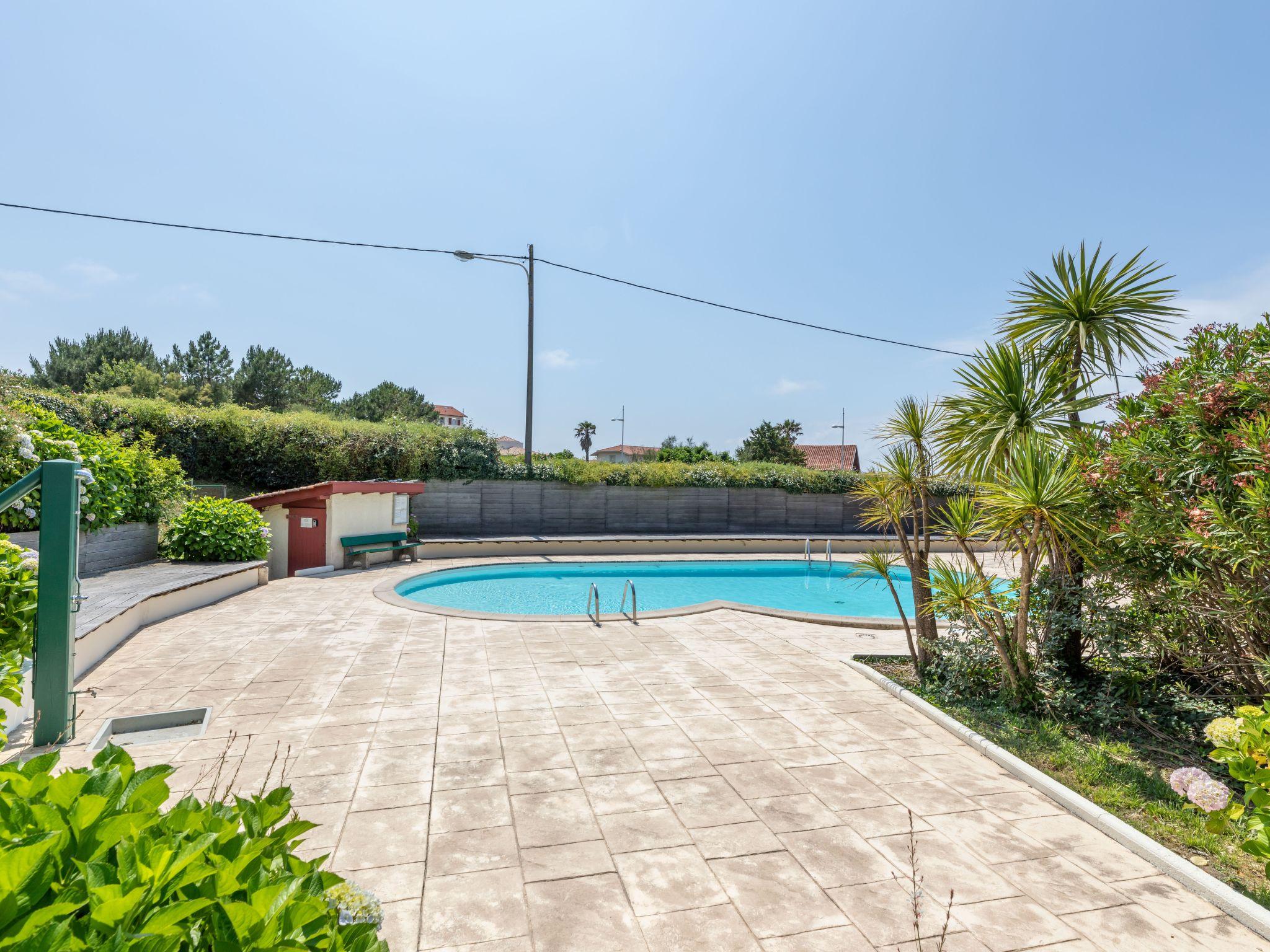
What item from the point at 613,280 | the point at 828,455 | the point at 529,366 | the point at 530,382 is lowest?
the point at 530,382

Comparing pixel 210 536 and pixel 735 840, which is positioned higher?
pixel 210 536

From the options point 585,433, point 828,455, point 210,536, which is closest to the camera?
point 210,536

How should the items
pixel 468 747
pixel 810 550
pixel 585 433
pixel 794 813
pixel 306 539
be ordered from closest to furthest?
1. pixel 794 813
2. pixel 468 747
3. pixel 306 539
4. pixel 810 550
5. pixel 585 433

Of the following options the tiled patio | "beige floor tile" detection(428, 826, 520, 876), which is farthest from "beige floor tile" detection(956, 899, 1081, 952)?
"beige floor tile" detection(428, 826, 520, 876)

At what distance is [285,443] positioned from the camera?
15336mm

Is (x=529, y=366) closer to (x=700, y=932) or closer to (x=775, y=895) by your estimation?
(x=775, y=895)

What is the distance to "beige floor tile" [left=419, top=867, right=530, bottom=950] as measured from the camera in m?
2.29

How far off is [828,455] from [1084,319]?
161 ft

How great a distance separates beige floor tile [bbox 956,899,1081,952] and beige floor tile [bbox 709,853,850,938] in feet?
1.74

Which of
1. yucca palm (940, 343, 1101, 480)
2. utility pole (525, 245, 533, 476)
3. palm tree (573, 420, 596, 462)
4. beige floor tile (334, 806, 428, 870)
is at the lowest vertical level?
beige floor tile (334, 806, 428, 870)

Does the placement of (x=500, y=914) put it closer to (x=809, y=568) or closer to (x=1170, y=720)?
(x=1170, y=720)

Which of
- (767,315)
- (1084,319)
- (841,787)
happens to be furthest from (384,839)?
(767,315)

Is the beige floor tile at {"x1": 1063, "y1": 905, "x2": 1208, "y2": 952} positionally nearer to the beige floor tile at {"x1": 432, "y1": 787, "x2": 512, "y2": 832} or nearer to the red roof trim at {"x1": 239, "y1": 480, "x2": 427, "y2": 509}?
the beige floor tile at {"x1": 432, "y1": 787, "x2": 512, "y2": 832}

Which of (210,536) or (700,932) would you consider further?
(210,536)
